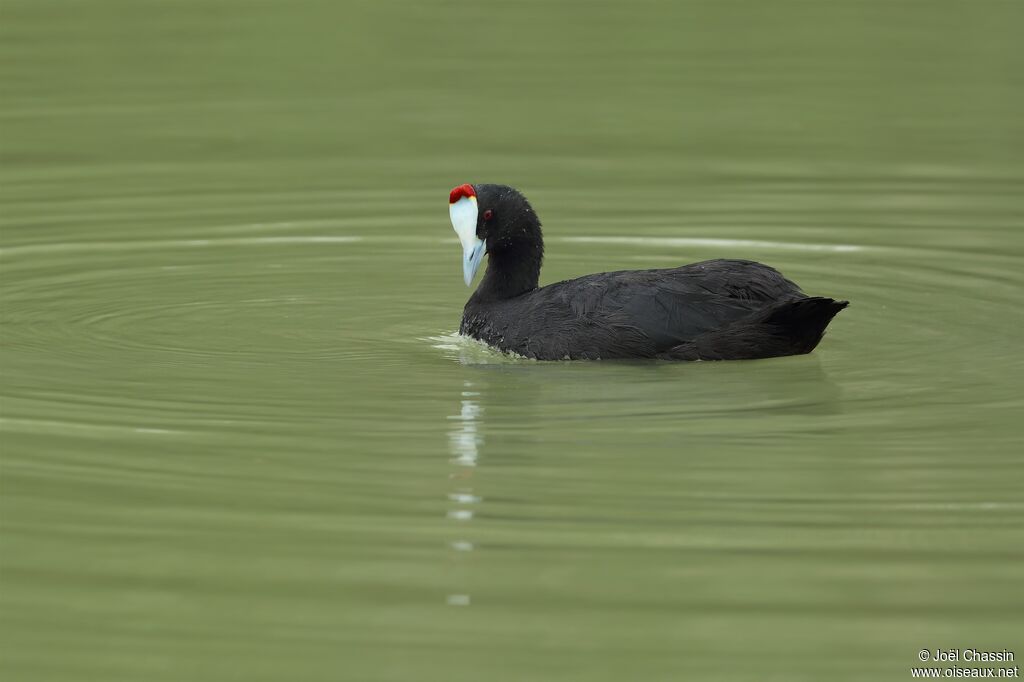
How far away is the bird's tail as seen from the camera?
28.9 ft

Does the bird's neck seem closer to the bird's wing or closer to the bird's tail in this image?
the bird's wing

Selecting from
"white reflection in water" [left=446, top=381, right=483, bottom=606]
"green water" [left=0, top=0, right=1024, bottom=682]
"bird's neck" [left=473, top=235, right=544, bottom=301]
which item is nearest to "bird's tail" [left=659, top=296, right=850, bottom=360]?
"green water" [left=0, top=0, right=1024, bottom=682]

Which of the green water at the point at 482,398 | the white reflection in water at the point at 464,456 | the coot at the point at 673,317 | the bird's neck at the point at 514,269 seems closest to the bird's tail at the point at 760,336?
the coot at the point at 673,317

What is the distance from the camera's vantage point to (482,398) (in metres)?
8.30

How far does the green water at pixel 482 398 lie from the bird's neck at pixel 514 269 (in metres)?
0.47

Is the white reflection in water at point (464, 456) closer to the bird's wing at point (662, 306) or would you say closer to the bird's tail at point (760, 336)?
the bird's wing at point (662, 306)

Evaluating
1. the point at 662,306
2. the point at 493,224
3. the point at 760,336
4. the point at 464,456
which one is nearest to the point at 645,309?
the point at 662,306

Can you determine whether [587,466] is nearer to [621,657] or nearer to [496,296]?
[621,657]

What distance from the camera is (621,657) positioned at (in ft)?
17.1

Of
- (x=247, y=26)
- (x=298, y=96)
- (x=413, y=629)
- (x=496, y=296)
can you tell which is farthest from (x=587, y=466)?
(x=247, y=26)

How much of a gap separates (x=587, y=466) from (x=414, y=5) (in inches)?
675

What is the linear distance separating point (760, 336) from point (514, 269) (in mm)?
1556

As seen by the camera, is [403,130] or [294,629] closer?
[294,629]

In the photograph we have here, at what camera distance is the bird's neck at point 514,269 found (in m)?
9.91
